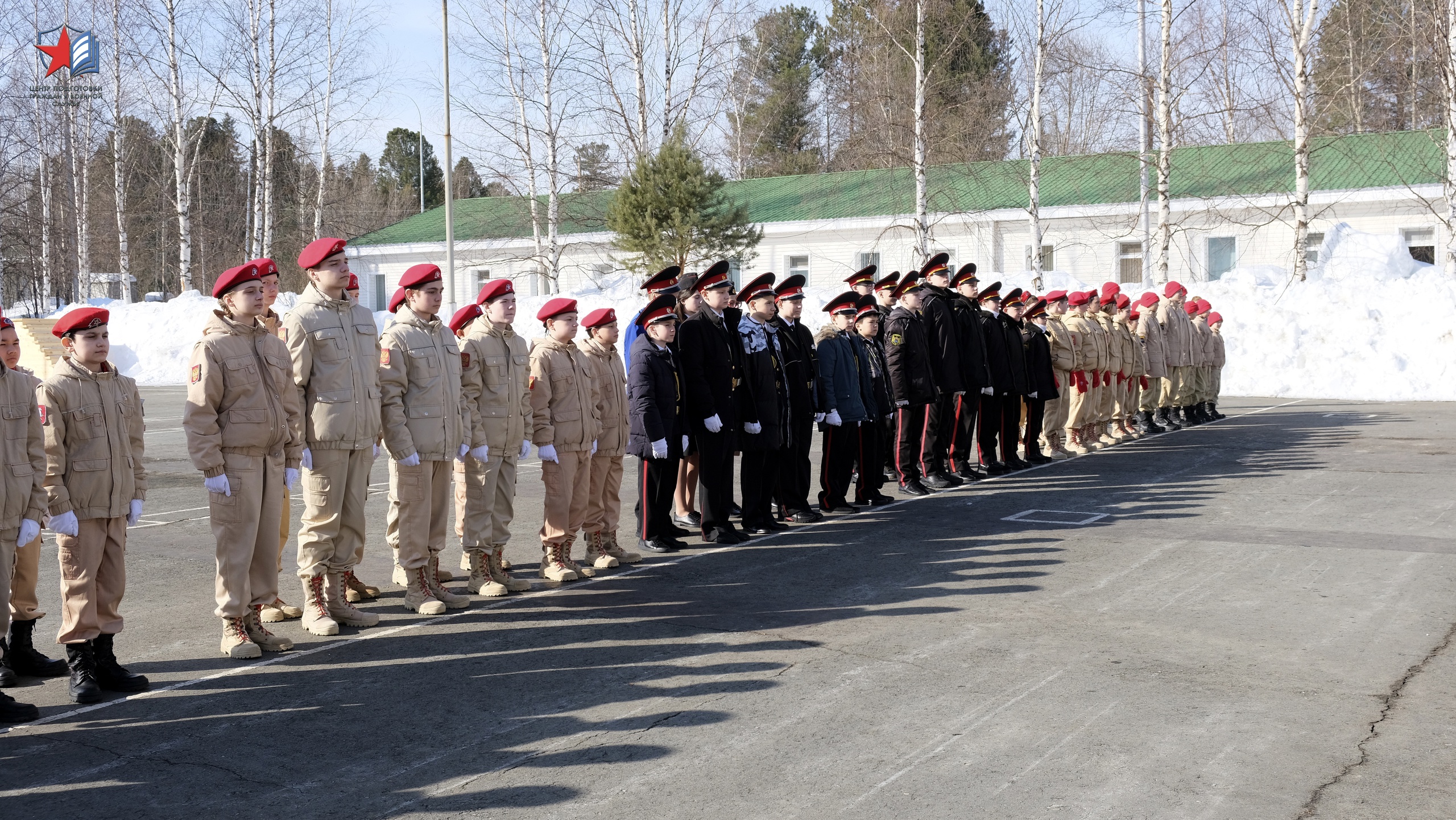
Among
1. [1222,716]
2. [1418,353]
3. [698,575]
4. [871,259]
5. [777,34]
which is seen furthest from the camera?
[777,34]

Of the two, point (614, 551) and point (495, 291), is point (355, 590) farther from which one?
point (495, 291)

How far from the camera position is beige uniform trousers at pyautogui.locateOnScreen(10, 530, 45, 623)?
265 inches

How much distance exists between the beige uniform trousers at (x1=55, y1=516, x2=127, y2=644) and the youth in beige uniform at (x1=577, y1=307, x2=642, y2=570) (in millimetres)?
3531

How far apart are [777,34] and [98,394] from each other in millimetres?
50159

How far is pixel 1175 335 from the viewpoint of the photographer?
19.4 m

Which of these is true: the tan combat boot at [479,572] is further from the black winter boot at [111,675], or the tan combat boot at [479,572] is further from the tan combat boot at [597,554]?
the black winter boot at [111,675]

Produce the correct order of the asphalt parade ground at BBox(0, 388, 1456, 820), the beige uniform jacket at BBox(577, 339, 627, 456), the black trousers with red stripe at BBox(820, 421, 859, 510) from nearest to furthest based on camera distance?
the asphalt parade ground at BBox(0, 388, 1456, 820) → the beige uniform jacket at BBox(577, 339, 627, 456) → the black trousers with red stripe at BBox(820, 421, 859, 510)

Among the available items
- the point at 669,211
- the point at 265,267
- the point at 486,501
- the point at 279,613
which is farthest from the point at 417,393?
the point at 669,211

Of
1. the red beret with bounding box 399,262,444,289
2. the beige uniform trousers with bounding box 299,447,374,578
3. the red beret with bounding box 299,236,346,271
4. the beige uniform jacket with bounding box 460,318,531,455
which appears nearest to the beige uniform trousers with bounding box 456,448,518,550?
the beige uniform jacket with bounding box 460,318,531,455

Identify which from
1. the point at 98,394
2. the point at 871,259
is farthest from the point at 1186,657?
the point at 871,259

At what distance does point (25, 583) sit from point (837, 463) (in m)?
7.14

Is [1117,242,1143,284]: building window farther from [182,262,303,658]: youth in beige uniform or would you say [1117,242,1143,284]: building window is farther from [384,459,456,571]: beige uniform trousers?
[182,262,303,658]: youth in beige uniform

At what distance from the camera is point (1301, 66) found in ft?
91.2

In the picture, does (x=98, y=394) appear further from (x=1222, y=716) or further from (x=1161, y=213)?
(x=1161, y=213)
